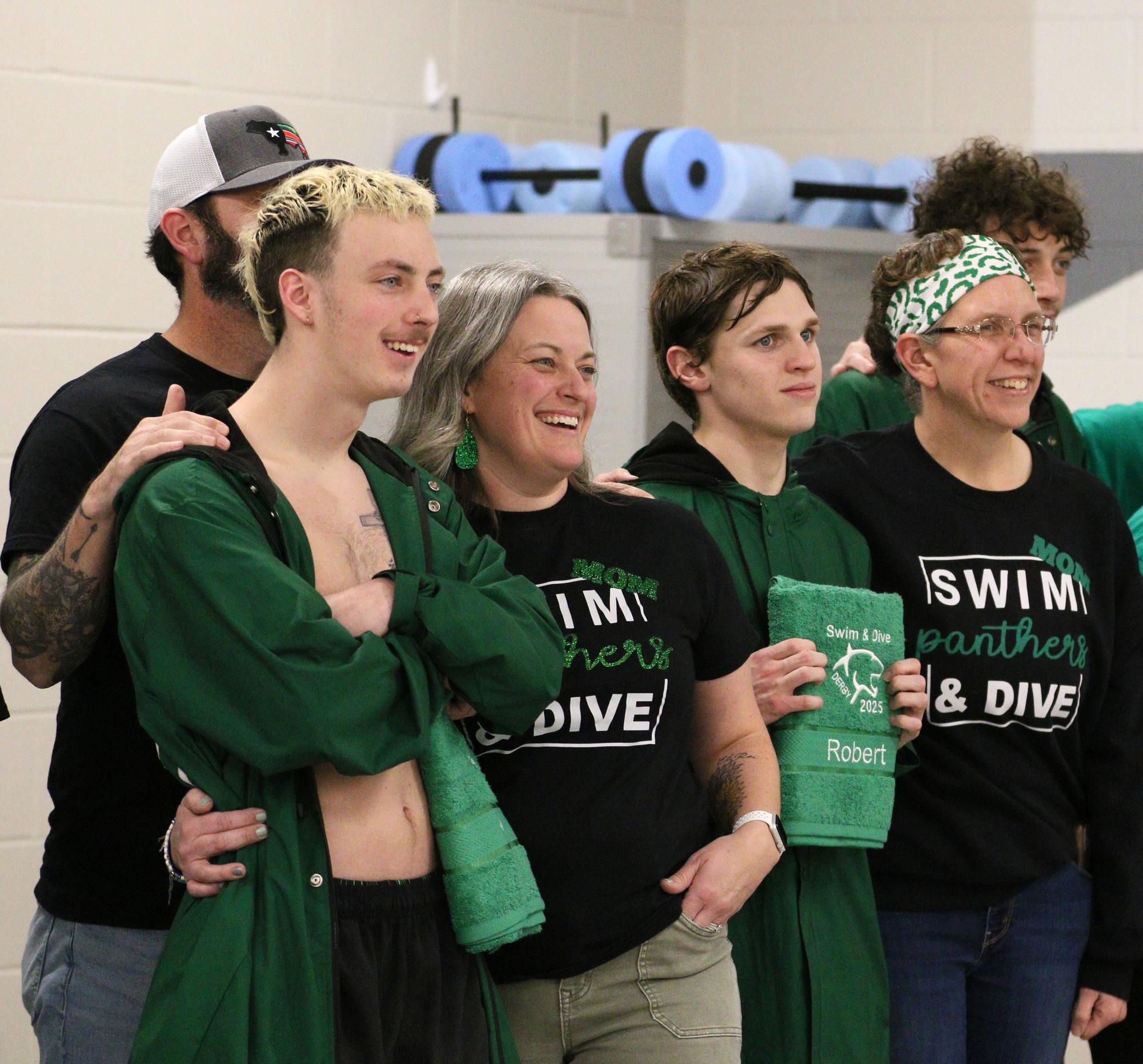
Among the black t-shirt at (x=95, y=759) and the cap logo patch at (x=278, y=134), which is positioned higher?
the cap logo patch at (x=278, y=134)

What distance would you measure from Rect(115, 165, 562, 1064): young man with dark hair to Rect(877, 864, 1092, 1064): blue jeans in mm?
666

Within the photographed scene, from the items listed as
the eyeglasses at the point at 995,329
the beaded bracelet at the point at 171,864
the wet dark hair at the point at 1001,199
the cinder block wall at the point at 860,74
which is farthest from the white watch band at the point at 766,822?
the cinder block wall at the point at 860,74

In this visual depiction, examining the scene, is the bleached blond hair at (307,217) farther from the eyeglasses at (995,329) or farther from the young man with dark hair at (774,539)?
the eyeglasses at (995,329)

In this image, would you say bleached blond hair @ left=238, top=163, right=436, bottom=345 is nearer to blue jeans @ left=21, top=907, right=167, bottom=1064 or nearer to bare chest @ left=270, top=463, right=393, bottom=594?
bare chest @ left=270, top=463, right=393, bottom=594

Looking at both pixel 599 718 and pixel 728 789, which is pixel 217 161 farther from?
pixel 728 789

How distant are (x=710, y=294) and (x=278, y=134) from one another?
621 millimetres

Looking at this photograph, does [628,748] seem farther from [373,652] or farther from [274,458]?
[274,458]

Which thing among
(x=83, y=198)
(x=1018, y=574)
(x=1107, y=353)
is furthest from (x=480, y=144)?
(x=1018, y=574)

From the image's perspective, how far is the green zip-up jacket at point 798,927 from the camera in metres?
1.91

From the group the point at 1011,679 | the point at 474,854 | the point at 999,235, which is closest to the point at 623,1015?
the point at 474,854

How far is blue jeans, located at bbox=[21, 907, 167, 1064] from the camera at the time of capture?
1.74 metres

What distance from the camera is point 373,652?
1.44 metres

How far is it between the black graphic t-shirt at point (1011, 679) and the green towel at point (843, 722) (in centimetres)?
10

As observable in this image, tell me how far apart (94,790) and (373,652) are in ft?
1.70
